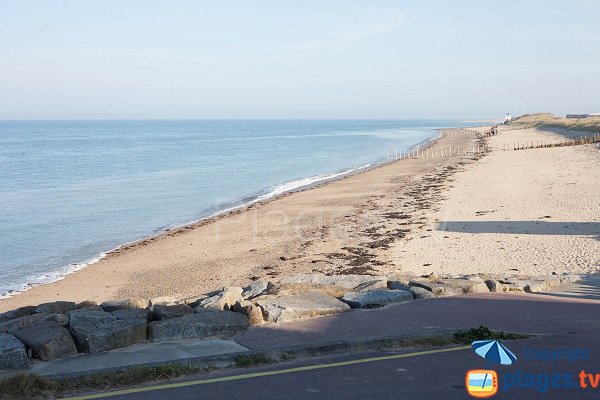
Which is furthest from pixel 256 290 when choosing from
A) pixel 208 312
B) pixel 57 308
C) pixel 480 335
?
pixel 480 335

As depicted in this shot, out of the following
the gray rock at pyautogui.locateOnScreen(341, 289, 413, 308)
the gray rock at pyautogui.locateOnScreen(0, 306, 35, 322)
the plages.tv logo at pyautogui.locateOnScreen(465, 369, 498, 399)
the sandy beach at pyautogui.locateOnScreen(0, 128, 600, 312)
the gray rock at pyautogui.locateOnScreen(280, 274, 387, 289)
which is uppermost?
the plages.tv logo at pyautogui.locateOnScreen(465, 369, 498, 399)

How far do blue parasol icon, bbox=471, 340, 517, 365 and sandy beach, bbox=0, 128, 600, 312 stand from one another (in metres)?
6.63

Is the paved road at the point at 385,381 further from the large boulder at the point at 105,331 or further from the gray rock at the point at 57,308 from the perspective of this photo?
the gray rock at the point at 57,308

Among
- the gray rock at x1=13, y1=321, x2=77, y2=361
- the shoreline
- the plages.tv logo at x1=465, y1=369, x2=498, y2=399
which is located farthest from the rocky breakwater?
the shoreline

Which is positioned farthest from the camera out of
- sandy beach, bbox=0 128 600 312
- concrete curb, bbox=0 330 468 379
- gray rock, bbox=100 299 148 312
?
sandy beach, bbox=0 128 600 312

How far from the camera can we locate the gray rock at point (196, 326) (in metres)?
7.50

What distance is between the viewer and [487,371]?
6230 millimetres

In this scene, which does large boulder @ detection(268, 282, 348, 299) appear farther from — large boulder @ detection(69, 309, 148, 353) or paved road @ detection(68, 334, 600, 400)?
paved road @ detection(68, 334, 600, 400)

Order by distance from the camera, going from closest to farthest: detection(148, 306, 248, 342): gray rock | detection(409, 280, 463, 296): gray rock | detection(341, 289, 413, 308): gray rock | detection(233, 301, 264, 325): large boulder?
1. detection(148, 306, 248, 342): gray rock
2. detection(233, 301, 264, 325): large boulder
3. detection(341, 289, 413, 308): gray rock
4. detection(409, 280, 463, 296): gray rock

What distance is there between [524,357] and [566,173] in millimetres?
26479

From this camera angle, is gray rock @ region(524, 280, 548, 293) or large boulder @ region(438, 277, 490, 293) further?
gray rock @ region(524, 280, 548, 293)

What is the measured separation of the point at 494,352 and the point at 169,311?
166 inches

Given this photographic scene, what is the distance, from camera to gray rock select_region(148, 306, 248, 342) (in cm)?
750

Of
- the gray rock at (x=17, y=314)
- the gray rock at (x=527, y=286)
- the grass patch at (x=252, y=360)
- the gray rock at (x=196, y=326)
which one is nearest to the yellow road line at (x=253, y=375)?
the grass patch at (x=252, y=360)
